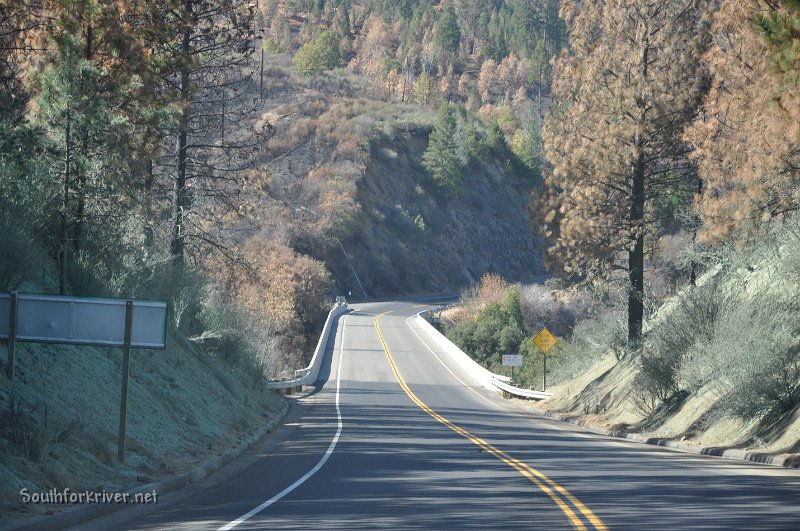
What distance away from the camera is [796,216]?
74.7 ft

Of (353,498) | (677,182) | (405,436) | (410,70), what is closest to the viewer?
(353,498)

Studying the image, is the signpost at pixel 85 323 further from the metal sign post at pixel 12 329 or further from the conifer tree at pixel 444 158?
the conifer tree at pixel 444 158

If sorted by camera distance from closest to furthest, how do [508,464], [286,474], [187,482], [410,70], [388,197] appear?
[187,482] < [286,474] < [508,464] < [388,197] < [410,70]

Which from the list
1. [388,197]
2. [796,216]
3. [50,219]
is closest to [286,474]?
[50,219]

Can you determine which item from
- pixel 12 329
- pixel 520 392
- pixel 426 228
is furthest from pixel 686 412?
pixel 426 228

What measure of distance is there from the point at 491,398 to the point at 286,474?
103 feet

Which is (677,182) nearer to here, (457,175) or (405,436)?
(405,436)

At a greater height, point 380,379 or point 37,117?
point 37,117

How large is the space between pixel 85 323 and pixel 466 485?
19.9 ft

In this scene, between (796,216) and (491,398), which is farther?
(491,398)

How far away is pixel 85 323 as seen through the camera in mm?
13961

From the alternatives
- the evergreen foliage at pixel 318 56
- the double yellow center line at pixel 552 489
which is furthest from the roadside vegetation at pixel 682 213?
the evergreen foliage at pixel 318 56

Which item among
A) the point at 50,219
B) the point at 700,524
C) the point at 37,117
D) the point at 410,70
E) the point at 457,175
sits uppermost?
the point at 410,70

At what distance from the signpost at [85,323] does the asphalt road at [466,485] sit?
7.66 feet
